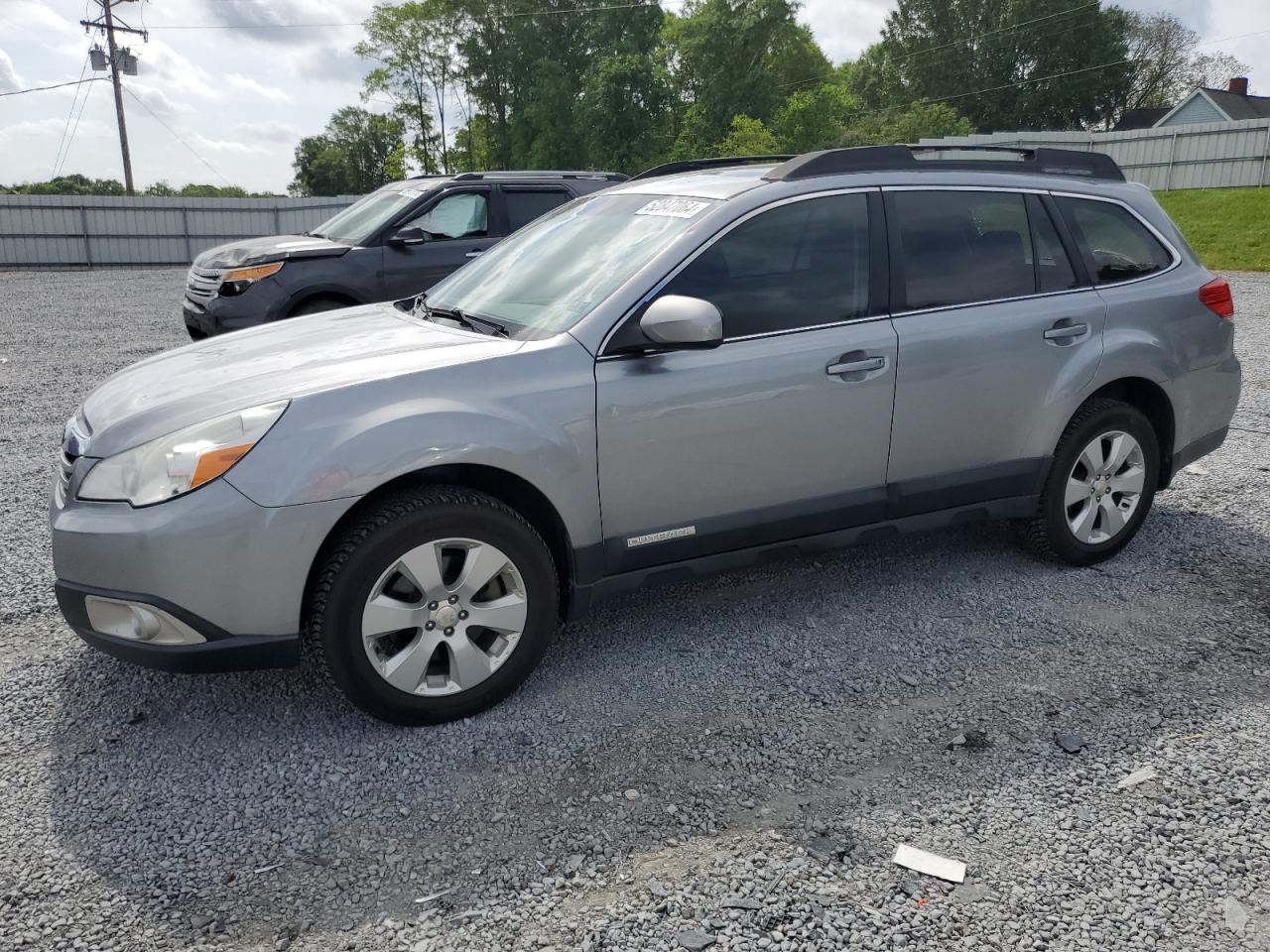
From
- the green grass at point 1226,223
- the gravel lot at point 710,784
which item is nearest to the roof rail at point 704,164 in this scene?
the gravel lot at point 710,784

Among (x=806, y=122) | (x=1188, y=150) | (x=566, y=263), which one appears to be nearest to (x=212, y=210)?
(x=566, y=263)

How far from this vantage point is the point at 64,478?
3.29 meters

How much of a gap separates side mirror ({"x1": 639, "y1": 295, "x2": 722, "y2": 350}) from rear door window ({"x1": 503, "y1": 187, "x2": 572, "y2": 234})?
22.2 ft

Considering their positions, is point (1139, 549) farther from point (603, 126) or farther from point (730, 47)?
point (730, 47)

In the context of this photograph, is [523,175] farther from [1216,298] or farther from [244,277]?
[1216,298]

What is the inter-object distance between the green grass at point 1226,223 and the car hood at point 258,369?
2093 cm

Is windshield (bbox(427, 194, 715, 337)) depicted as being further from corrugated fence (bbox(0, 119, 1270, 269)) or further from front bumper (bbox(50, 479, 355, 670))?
corrugated fence (bbox(0, 119, 1270, 269))

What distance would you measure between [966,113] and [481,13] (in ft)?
105

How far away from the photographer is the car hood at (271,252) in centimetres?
900

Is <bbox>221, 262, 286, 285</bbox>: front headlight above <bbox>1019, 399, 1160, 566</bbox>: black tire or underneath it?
above

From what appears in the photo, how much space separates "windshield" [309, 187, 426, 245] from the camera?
9461 millimetres

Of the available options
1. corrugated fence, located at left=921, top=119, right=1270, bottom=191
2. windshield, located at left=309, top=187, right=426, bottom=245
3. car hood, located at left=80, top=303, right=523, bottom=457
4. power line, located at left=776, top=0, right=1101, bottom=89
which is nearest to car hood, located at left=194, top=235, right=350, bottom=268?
windshield, located at left=309, top=187, right=426, bottom=245

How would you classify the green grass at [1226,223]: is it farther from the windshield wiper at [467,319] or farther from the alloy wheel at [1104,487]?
the windshield wiper at [467,319]

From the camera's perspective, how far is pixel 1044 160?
4586 millimetres
